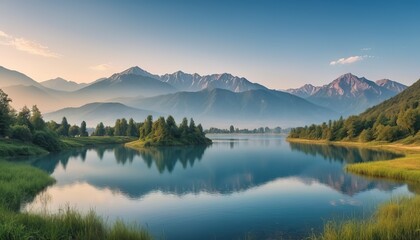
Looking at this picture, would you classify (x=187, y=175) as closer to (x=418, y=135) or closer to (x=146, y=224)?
(x=146, y=224)

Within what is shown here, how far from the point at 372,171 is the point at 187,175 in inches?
1660

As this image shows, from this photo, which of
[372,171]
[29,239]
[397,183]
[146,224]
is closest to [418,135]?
[372,171]

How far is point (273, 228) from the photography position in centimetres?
3450

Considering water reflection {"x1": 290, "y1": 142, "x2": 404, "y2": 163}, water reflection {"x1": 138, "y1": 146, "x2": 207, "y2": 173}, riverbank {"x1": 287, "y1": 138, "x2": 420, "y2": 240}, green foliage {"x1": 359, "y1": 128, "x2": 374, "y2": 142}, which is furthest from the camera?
green foliage {"x1": 359, "y1": 128, "x2": 374, "y2": 142}

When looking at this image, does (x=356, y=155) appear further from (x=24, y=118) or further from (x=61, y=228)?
(x=24, y=118)

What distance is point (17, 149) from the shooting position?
4491 inches

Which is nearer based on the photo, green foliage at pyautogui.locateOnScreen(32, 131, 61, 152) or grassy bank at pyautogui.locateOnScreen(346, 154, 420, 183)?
grassy bank at pyautogui.locateOnScreen(346, 154, 420, 183)

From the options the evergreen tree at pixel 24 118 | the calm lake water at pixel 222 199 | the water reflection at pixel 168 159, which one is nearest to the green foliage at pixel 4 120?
the evergreen tree at pixel 24 118

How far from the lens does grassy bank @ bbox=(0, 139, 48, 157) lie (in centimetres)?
10699

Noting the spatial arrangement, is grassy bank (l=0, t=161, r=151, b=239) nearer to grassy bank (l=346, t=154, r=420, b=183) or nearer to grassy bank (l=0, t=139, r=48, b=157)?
grassy bank (l=346, t=154, r=420, b=183)

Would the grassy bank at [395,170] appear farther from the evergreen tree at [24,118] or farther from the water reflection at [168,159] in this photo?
the evergreen tree at [24,118]

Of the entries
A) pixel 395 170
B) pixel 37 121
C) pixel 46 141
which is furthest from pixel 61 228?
pixel 37 121

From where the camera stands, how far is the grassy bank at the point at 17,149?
10699 cm

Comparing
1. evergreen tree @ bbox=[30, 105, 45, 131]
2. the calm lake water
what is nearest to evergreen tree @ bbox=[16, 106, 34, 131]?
evergreen tree @ bbox=[30, 105, 45, 131]
